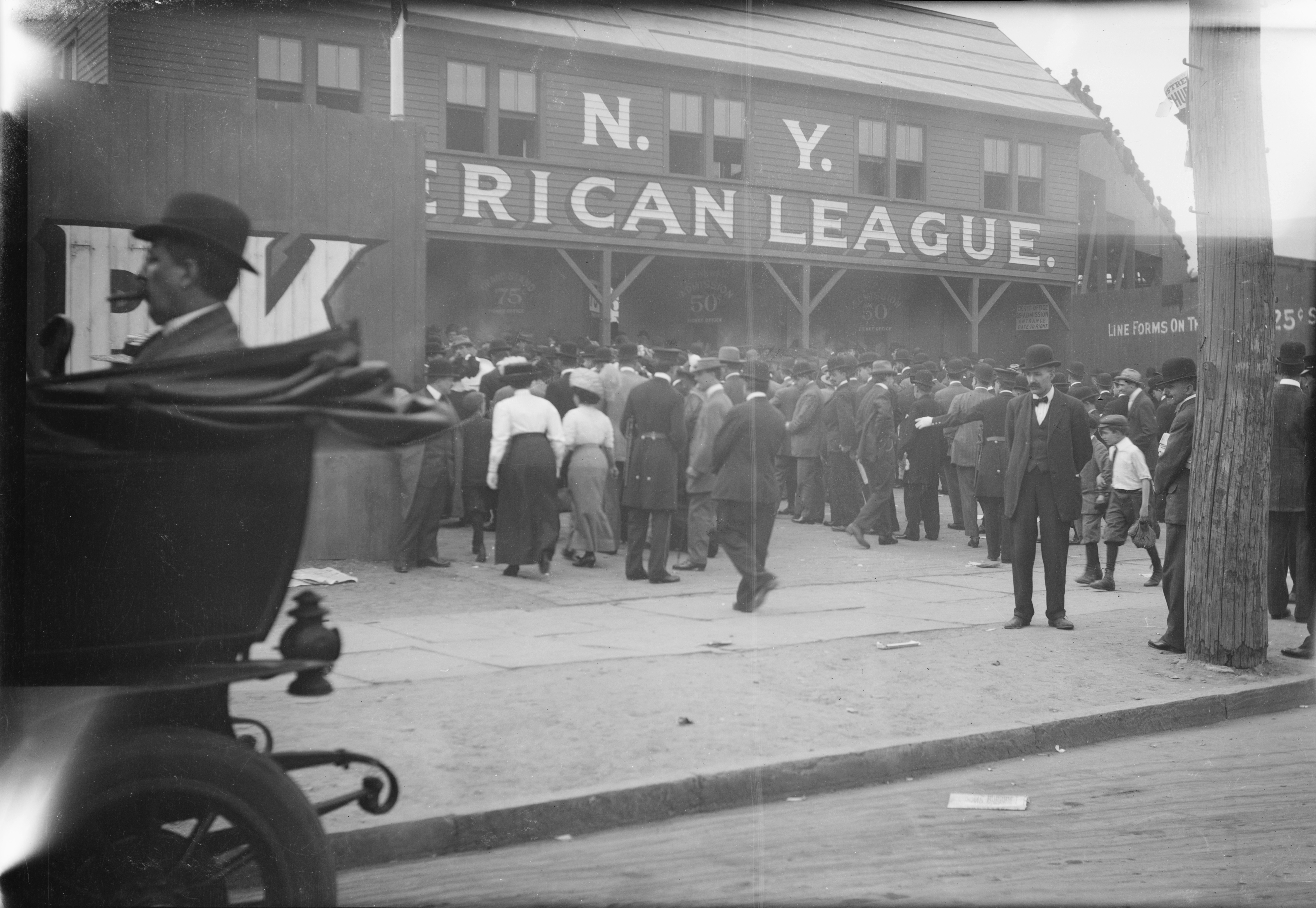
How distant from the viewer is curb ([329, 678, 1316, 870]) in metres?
4.71

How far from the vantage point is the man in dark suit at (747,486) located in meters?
9.70

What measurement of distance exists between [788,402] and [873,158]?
311 centimetres

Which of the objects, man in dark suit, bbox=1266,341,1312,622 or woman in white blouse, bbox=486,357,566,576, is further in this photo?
woman in white blouse, bbox=486,357,566,576

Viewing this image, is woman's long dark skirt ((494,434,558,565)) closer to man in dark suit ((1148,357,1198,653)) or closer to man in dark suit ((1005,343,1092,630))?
man in dark suit ((1005,343,1092,630))

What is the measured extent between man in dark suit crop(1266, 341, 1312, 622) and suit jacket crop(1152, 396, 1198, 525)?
2.37 feet

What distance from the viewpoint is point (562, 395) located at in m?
12.8

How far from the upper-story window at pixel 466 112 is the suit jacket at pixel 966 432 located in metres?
6.19

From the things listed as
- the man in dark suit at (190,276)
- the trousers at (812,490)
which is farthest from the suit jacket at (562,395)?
the man in dark suit at (190,276)

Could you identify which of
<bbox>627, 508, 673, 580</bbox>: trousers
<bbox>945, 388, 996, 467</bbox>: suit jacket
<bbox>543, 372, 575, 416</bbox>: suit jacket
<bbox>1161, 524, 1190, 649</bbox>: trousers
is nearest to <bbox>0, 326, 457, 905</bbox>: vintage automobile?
<bbox>1161, 524, 1190, 649</bbox>: trousers

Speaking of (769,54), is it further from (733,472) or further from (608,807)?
(608,807)

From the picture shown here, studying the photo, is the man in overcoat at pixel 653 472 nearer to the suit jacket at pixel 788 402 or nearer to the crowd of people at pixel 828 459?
the crowd of people at pixel 828 459

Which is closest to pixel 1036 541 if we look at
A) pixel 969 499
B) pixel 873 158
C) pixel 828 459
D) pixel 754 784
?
pixel 754 784

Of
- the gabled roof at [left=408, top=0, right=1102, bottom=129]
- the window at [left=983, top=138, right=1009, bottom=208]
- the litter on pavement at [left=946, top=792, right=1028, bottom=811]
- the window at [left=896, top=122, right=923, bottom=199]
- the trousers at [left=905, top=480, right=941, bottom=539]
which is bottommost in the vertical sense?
the litter on pavement at [left=946, top=792, right=1028, bottom=811]

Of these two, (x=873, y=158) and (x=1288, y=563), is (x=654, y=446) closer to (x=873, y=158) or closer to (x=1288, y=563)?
(x=1288, y=563)
